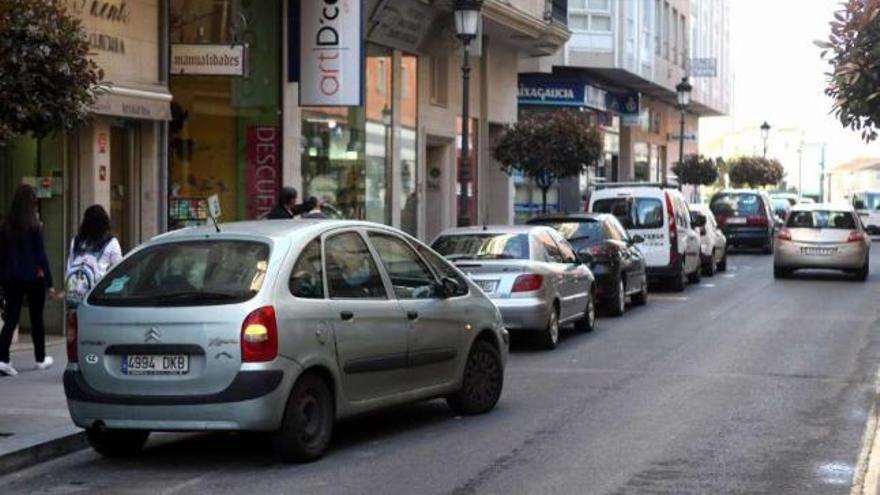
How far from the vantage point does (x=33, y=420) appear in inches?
379

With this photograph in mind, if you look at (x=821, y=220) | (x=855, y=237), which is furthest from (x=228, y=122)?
(x=855, y=237)

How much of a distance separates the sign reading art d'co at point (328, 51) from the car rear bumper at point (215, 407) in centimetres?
1145

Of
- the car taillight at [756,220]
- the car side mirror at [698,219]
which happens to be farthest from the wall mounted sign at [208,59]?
the car taillight at [756,220]

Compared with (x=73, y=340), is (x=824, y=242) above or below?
above

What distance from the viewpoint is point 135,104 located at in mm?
15391

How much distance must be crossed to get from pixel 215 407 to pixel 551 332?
7354 mm

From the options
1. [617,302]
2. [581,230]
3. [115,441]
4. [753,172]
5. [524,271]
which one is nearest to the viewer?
[115,441]

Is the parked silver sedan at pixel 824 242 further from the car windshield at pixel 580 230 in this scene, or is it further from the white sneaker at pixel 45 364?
the white sneaker at pixel 45 364

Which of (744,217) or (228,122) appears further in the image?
(744,217)

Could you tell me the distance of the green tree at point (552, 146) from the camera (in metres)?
26.7

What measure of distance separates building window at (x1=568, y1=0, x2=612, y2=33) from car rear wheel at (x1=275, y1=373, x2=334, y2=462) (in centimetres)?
3158

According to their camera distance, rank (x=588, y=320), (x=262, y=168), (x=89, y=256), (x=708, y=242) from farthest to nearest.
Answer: (x=708, y=242) < (x=262, y=168) < (x=588, y=320) < (x=89, y=256)

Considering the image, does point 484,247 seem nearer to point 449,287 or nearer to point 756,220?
point 449,287

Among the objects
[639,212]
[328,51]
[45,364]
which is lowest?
[45,364]
